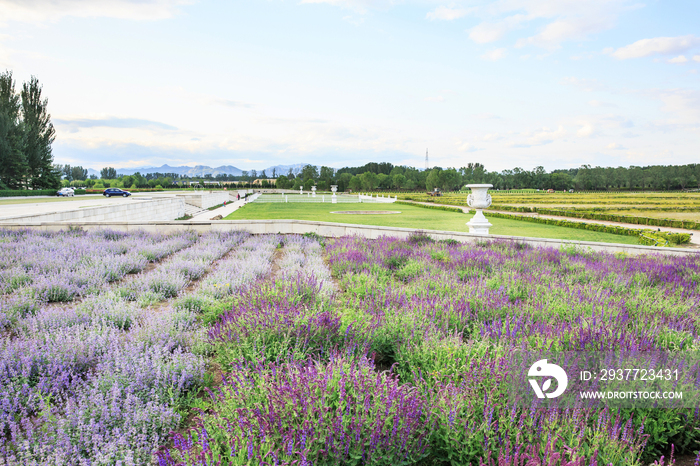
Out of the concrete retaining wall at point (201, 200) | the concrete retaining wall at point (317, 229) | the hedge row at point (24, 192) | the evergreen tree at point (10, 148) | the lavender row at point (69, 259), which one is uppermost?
the evergreen tree at point (10, 148)

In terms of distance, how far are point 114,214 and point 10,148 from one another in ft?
125

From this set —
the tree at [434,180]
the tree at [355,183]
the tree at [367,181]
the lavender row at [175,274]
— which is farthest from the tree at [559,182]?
the lavender row at [175,274]

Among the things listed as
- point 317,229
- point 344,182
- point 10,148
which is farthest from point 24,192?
point 344,182

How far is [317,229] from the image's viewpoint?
1081cm

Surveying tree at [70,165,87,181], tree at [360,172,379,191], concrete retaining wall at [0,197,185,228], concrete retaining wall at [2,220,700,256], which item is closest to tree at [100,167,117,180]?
tree at [70,165,87,181]

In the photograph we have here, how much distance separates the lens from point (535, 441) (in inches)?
76.3

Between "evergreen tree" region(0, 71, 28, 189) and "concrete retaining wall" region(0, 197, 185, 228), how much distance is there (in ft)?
98.5

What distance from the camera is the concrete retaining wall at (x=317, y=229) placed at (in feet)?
28.7

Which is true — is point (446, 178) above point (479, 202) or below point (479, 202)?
above

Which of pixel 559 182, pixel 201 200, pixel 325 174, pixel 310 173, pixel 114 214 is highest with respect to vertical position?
pixel 310 173

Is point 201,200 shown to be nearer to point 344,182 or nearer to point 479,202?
point 479,202

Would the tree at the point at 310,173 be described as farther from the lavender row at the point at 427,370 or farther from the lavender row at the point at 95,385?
the lavender row at the point at 95,385

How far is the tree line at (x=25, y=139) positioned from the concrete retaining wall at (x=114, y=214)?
101 feet

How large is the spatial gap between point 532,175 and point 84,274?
146m
